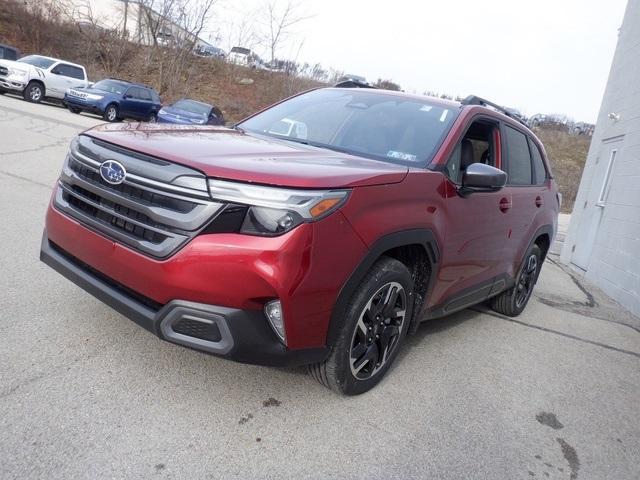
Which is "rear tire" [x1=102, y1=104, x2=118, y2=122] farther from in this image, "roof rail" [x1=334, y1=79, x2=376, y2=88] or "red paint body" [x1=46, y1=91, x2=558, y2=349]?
"red paint body" [x1=46, y1=91, x2=558, y2=349]

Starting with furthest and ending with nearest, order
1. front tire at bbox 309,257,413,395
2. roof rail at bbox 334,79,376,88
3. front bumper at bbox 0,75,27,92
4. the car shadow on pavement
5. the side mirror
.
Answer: front bumper at bbox 0,75,27,92, roof rail at bbox 334,79,376,88, the car shadow on pavement, the side mirror, front tire at bbox 309,257,413,395

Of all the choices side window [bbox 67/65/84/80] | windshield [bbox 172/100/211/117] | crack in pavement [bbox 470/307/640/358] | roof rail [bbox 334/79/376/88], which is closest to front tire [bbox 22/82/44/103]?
side window [bbox 67/65/84/80]

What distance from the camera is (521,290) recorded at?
5457 mm

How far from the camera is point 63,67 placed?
68.2 ft

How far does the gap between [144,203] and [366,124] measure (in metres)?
1.77

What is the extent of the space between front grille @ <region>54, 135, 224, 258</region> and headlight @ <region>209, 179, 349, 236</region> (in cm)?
7

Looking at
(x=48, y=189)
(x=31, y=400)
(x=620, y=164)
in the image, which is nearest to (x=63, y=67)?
(x=48, y=189)

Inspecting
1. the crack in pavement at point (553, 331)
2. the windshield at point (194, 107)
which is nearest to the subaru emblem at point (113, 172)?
the crack in pavement at point (553, 331)

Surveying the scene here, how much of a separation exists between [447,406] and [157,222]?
6.60 feet

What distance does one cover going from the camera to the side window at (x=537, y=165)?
5.14 meters

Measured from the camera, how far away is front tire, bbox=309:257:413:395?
9.12 ft

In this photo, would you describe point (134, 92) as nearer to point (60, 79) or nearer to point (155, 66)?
point (60, 79)

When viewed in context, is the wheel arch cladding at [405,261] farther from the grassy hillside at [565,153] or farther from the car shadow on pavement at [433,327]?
the grassy hillside at [565,153]

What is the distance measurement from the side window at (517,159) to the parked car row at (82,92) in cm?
1566
